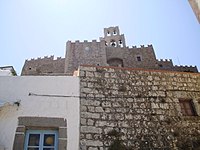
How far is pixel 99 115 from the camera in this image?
652 centimetres

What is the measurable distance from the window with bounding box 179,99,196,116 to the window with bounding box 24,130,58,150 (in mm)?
3851

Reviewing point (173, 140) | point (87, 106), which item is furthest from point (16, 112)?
point (173, 140)

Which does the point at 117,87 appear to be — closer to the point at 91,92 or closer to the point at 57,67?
the point at 91,92

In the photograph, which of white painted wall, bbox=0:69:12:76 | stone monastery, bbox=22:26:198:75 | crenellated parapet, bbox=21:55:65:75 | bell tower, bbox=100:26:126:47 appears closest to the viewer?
white painted wall, bbox=0:69:12:76

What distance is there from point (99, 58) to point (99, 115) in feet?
77.1

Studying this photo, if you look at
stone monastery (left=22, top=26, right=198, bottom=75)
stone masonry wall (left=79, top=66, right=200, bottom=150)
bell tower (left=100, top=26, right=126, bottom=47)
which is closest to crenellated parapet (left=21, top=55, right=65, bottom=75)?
stone monastery (left=22, top=26, right=198, bottom=75)

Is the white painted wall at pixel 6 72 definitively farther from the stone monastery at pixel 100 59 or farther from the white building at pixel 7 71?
the stone monastery at pixel 100 59

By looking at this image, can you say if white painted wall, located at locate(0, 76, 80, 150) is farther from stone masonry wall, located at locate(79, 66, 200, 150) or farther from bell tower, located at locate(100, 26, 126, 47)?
bell tower, located at locate(100, 26, 126, 47)

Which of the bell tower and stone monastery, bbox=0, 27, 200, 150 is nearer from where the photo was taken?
stone monastery, bbox=0, 27, 200, 150

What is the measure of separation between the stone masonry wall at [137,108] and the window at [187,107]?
0.42 ft

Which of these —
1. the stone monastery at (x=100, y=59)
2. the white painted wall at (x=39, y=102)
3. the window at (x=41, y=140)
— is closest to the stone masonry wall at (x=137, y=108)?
the white painted wall at (x=39, y=102)

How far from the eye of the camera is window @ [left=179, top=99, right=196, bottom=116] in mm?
7152

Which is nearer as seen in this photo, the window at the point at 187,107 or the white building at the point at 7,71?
the window at the point at 187,107

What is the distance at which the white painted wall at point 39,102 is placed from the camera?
598cm
